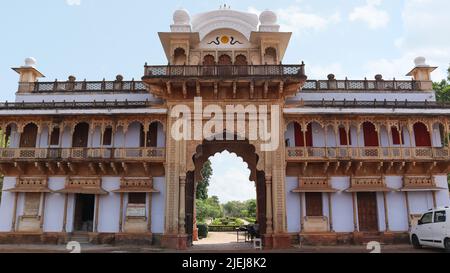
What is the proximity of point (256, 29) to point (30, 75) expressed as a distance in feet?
41.8

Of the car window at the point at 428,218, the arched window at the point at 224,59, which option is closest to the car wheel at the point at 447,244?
the car window at the point at 428,218

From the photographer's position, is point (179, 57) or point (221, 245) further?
point (179, 57)

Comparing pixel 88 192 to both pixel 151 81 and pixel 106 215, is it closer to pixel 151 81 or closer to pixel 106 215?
pixel 106 215

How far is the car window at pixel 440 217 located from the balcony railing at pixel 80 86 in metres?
15.0

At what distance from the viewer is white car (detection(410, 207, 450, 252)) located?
1291 centimetres

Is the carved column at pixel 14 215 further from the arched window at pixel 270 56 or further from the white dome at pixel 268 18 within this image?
the white dome at pixel 268 18

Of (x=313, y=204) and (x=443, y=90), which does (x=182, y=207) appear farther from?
(x=443, y=90)

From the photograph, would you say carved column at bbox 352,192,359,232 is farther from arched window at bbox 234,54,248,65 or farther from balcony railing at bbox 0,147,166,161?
balcony railing at bbox 0,147,166,161

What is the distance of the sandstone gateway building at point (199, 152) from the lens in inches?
678

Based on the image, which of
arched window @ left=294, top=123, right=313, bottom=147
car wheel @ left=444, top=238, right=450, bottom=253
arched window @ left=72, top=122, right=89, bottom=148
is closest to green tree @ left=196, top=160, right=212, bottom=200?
arched window @ left=72, top=122, right=89, bottom=148

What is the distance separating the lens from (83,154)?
17.8m

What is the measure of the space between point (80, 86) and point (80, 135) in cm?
308

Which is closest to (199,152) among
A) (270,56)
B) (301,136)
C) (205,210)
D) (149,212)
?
(149,212)
